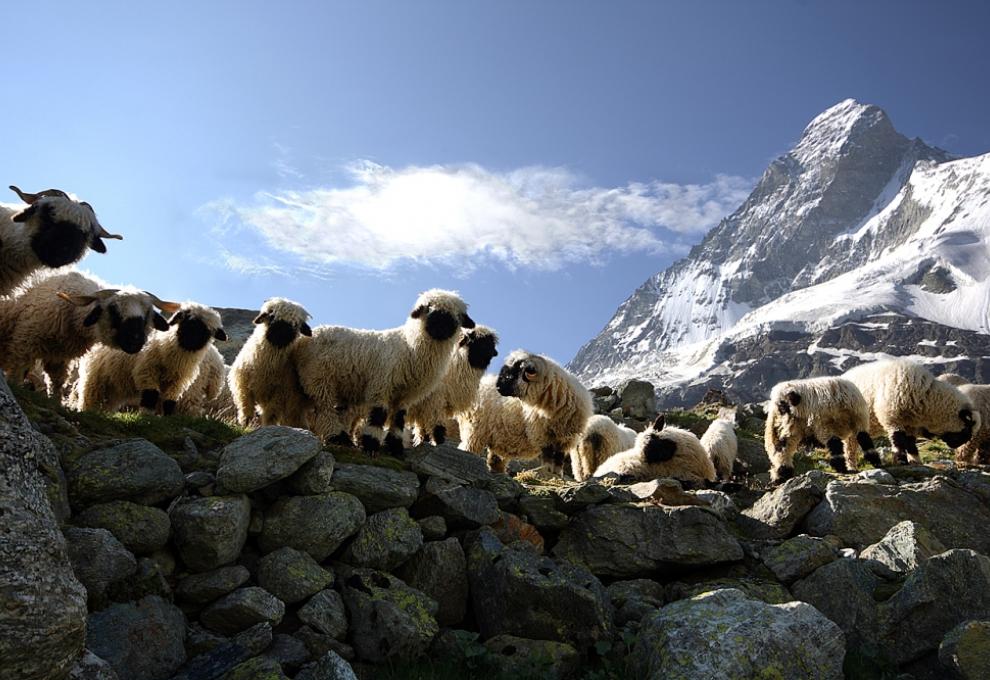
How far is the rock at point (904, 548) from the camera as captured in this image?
884cm

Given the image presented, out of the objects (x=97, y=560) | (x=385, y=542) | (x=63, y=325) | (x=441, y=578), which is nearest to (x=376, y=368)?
(x=385, y=542)

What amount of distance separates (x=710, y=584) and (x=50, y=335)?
11689 millimetres

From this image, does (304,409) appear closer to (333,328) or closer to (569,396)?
(333,328)

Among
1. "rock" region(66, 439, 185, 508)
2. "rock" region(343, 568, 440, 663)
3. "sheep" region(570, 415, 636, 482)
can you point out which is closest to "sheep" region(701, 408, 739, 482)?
"sheep" region(570, 415, 636, 482)

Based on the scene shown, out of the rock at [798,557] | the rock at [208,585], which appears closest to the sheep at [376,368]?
the rock at [208,585]

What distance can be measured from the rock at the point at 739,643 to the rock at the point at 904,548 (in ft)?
7.97

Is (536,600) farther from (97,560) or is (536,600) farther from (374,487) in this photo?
(97,560)

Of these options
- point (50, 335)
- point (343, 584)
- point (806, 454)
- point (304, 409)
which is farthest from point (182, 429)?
point (806, 454)

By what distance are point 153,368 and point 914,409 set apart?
58.4 feet

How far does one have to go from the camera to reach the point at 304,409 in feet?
40.0

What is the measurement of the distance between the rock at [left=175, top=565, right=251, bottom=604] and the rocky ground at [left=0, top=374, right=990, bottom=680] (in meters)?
0.02

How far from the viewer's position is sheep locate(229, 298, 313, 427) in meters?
12.0

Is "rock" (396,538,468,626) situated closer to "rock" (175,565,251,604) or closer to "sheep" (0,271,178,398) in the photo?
"rock" (175,565,251,604)

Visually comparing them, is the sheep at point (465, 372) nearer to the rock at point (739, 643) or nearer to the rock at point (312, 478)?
the rock at point (312, 478)
